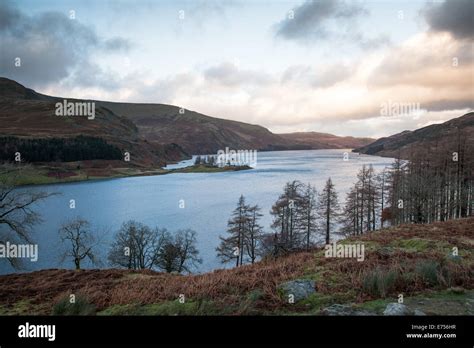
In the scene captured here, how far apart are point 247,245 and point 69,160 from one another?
107855 millimetres

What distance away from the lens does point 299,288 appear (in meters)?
5.99

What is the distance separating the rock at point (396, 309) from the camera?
4.43m

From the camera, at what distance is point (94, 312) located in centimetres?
566

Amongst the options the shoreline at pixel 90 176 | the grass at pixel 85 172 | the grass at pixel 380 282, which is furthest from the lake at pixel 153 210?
the grass at pixel 380 282

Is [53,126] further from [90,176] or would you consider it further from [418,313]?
[418,313]

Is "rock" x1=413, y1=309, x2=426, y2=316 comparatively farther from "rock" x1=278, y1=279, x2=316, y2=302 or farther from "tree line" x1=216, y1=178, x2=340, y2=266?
"tree line" x1=216, y1=178, x2=340, y2=266

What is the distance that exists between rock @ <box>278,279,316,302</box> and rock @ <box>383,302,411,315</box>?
1.52 meters

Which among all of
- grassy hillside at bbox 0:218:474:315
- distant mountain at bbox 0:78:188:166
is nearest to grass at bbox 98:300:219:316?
grassy hillside at bbox 0:218:474:315

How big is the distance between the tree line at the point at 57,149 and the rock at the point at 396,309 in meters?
107

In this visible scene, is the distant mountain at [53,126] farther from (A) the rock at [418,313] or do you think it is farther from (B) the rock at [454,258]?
(A) the rock at [418,313]

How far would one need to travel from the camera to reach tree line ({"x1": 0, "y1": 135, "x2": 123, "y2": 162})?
99312 millimetres

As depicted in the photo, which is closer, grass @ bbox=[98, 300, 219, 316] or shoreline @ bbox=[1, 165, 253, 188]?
grass @ bbox=[98, 300, 219, 316]
